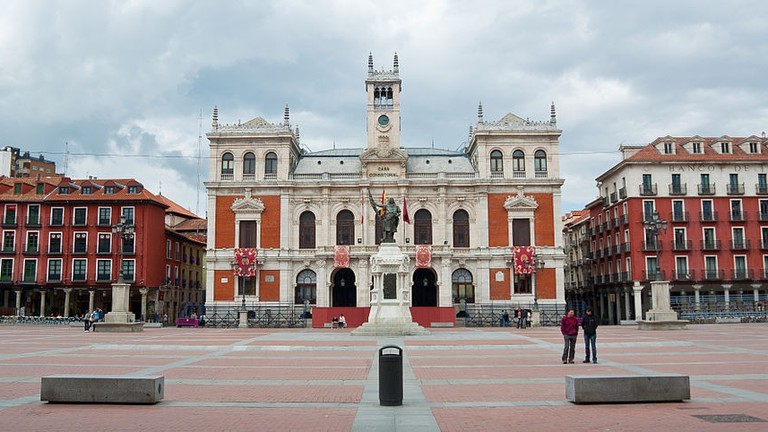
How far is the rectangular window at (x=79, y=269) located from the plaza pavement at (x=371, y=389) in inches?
1507

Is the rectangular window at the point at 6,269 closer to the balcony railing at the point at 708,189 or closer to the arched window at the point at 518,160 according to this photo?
→ the arched window at the point at 518,160

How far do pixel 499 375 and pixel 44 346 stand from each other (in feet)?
67.5

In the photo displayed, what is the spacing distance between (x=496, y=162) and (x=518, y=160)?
1.97 m

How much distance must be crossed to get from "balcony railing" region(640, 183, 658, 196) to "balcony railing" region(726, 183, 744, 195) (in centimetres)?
655

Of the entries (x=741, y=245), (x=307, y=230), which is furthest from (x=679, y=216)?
(x=307, y=230)

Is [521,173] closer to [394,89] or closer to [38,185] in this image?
[394,89]

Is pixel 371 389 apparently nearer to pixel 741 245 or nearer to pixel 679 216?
pixel 679 216

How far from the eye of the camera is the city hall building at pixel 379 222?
6078cm

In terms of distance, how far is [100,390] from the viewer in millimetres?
13227

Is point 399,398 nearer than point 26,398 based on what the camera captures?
Yes

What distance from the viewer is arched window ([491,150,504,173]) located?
2489 inches

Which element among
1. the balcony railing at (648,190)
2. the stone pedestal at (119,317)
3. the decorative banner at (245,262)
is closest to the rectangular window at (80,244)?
the decorative banner at (245,262)

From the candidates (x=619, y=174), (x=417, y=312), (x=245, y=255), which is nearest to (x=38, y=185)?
(x=245, y=255)

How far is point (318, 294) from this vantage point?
200 ft
